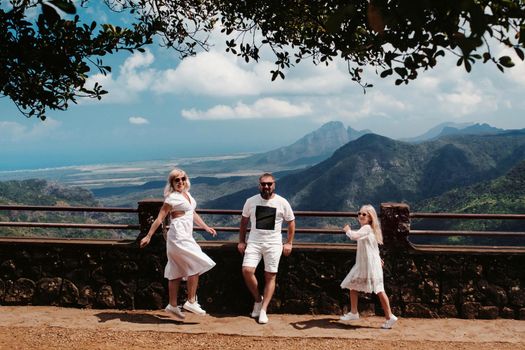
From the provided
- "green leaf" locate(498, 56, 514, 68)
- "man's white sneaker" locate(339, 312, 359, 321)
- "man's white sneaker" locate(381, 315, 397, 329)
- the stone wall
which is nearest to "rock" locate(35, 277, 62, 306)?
the stone wall

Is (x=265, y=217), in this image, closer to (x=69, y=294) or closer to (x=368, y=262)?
(x=368, y=262)

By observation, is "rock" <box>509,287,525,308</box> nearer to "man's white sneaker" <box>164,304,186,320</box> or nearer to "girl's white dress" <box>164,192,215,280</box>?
"girl's white dress" <box>164,192,215,280</box>

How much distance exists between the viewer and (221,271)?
8.65 m

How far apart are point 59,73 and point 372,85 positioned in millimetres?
5152

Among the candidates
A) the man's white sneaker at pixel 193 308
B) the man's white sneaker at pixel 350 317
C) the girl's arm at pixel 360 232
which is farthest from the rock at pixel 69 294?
the girl's arm at pixel 360 232

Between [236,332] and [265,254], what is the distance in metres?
1.26

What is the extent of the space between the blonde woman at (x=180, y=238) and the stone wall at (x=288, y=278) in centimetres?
112

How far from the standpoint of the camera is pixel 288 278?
864 centimetres

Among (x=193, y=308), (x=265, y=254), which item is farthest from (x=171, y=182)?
(x=193, y=308)

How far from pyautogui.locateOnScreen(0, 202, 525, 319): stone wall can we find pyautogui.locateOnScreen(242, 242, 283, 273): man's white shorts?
932 mm

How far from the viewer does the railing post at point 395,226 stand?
8.45 m

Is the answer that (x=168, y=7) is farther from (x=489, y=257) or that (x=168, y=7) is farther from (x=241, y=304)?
(x=489, y=257)

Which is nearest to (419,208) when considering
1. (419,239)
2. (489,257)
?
(419,239)

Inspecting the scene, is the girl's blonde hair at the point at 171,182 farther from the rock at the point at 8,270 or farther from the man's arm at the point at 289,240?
the rock at the point at 8,270
